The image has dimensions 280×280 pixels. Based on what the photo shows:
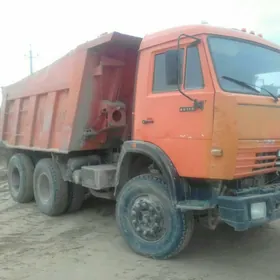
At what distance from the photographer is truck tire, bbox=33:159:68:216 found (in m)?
7.12

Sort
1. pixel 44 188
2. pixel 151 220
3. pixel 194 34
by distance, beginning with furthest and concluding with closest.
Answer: pixel 44 188, pixel 151 220, pixel 194 34

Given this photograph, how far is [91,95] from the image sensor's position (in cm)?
639

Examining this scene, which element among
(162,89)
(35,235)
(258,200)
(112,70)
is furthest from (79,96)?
(258,200)

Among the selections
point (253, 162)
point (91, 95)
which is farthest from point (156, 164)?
point (91, 95)

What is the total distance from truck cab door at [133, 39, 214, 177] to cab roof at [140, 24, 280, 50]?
94mm

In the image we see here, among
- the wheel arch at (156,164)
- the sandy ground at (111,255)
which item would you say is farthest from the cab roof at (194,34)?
the sandy ground at (111,255)

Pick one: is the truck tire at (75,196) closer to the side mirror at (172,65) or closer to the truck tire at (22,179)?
the truck tire at (22,179)

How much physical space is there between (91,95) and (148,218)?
2385 millimetres

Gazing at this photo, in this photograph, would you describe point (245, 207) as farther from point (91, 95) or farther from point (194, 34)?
point (91, 95)

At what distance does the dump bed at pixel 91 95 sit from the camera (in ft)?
20.6

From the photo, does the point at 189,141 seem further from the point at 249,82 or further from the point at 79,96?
the point at 79,96

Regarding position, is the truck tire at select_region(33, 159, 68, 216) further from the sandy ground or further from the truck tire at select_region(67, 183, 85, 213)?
the sandy ground

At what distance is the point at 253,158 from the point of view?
14.6 feet

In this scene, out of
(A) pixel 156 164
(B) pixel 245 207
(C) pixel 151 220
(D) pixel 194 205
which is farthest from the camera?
(A) pixel 156 164
